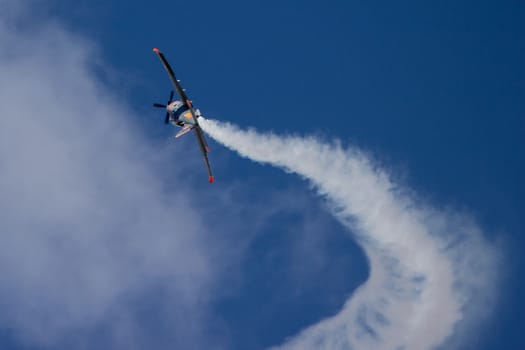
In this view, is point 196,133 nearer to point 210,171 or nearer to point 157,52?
point 210,171

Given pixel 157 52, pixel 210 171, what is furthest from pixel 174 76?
pixel 210 171

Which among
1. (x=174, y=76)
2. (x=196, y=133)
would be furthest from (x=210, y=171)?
(x=174, y=76)

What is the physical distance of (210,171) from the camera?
11550 cm

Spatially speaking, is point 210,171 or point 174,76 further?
point 210,171

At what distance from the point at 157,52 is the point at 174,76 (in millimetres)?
4114

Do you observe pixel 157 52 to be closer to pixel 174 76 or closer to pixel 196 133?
pixel 174 76

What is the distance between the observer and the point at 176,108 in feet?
363

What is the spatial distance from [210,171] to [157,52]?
20.5 metres

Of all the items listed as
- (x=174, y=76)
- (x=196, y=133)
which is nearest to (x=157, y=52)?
(x=174, y=76)

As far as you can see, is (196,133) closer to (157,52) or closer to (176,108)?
(176,108)

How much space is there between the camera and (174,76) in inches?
4183

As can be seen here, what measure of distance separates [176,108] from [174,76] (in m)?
5.94

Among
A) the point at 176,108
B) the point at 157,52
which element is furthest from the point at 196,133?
the point at 157,52

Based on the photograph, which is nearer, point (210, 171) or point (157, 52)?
point (157, 52)
